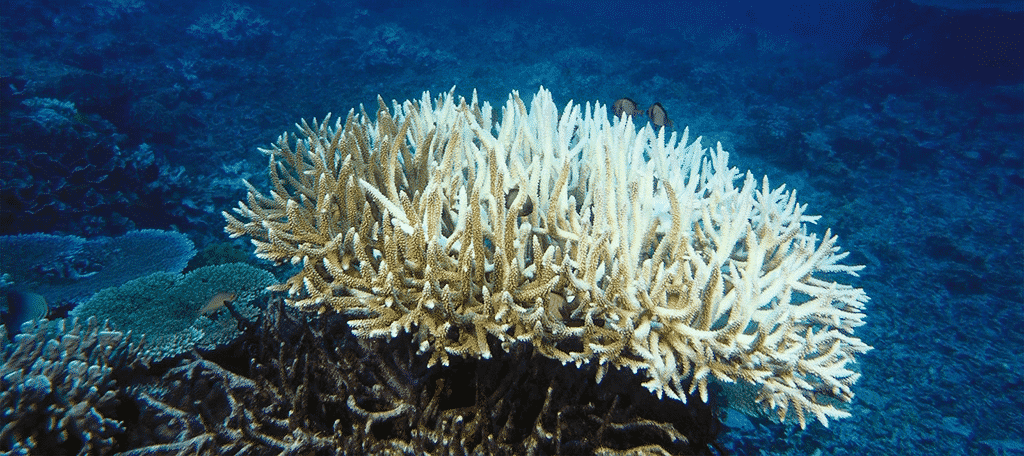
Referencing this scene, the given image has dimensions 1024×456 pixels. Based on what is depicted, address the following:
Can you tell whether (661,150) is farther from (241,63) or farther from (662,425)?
(241,63)

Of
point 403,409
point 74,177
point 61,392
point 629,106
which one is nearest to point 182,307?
point 61,392

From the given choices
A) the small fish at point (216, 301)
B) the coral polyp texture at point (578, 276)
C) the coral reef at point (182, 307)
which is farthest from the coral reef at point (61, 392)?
the coral polyp texture at point (578, 276)

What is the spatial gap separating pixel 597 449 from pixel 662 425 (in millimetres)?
369

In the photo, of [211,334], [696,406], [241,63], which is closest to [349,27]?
[241,63]

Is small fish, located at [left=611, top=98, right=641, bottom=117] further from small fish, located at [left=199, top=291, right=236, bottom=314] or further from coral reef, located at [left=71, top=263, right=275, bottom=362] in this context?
small fish, located at [left=199, top=291, right=236, bottom=314]

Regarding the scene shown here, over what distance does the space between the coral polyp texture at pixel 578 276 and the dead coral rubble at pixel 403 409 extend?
0.21 metres

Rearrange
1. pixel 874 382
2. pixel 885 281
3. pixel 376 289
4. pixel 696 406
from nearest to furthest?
1. pixel 376 289
2. pixel 696 406
3. pixel 874 382
4. pixel 885 281

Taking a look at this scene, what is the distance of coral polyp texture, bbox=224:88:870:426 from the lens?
193 cm

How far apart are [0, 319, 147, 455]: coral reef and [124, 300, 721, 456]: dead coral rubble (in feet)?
0.56

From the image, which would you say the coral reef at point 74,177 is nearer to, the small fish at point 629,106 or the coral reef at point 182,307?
Answer: the coral reef at point 182,307

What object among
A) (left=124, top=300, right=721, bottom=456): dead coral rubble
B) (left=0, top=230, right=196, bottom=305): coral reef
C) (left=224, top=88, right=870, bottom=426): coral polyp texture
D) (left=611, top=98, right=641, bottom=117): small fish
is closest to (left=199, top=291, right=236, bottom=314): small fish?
(left=124, top=300, right=721, bottom=456): dead coral rubble

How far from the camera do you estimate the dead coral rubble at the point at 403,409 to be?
7.06 ft

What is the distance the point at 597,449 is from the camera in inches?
85.8

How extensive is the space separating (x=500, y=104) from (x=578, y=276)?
10.6 metres
